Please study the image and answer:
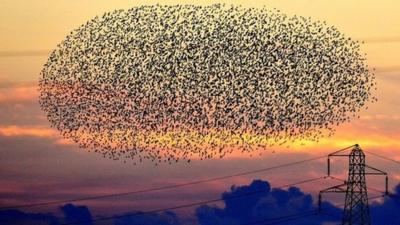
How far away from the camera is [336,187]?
180 ft

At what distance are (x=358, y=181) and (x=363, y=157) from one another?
2579 millimetres

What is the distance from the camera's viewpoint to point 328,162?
192 feet

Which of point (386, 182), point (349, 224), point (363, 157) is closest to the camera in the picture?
point (349, 224)

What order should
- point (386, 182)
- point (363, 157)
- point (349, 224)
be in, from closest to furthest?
point (349, 224)
point (363, 157)
point (386, 182)

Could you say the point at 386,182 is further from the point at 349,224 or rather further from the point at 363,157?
the point at 349,224

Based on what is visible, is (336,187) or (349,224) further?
(336,187)

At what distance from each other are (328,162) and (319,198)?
560cm

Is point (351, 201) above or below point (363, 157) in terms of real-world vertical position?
below

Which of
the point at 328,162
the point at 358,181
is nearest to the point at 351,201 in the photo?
the point at 358,181

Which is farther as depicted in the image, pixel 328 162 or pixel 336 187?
pixel 328 162

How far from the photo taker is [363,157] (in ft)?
174

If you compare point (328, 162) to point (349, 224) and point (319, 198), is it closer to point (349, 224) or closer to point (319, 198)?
point (319, 198)

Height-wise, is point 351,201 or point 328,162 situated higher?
point 328,162

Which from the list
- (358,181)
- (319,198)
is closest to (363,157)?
(358,181)
